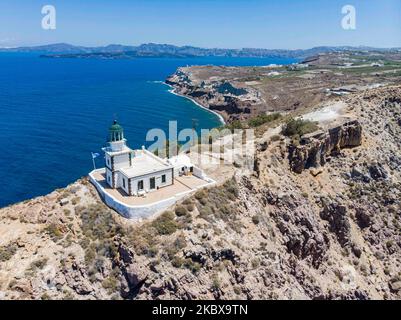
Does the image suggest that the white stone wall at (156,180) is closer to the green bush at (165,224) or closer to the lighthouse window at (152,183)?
the lighthouse window at (152,183)

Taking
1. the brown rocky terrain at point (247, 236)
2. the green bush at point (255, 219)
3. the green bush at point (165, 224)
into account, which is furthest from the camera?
the green bush at point (255, 219)

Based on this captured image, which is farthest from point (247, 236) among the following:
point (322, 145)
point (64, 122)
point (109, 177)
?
point (64, 122)

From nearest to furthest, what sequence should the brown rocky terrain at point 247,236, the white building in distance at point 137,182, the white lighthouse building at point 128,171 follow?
the brown rocky terrain at point 247,236
the white building in distance at point 137,182
the white lighthouse building at point 128,171

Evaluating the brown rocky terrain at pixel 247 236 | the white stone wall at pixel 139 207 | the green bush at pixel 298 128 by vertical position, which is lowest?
the brown rocky terrain at pixel 247 236

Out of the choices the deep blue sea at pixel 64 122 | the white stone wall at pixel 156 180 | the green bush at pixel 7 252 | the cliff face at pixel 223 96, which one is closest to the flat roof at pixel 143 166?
the white stone wall at pixel 156 180

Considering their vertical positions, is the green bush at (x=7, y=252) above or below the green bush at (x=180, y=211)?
below

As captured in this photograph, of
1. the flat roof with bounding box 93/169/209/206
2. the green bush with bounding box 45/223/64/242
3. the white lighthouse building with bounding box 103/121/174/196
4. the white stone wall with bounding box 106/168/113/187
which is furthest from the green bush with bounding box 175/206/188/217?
the green bush with bounding box 45/223/64/242
